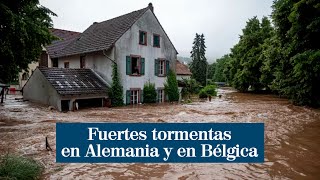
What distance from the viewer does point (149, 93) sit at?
26422mm

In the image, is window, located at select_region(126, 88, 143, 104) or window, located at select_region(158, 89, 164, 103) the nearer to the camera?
window, located at select_region(126, 88, 143, 104)

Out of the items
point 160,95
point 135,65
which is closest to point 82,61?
point 135,65

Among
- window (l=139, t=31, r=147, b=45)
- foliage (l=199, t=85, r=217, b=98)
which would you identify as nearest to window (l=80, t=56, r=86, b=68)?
window (l=139, t=31, r=147, b=45)

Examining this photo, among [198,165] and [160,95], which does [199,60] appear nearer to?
[160,95]

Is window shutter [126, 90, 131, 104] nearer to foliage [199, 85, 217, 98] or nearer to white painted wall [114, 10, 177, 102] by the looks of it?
white painted wall [114, 10, 177, 102]

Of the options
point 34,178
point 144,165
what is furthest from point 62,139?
point 144,165

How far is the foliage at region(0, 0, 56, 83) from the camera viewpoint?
37.9 ft

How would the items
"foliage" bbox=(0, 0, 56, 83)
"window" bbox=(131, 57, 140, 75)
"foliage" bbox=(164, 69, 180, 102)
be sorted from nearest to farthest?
"foliage" bbox=(0, 0, 56, 83), "window" bbox=(131, 57, 140, 75), "foliage" bbox=(164, 69, 180, 102)

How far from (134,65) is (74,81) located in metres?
6.25

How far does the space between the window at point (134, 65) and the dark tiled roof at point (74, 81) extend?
2.61 m

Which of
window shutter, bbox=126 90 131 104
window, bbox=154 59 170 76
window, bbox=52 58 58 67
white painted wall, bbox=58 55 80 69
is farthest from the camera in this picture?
window, bbox=52 58 58 67

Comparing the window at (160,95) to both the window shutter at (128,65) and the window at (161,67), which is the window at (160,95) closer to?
the window at (161,67)

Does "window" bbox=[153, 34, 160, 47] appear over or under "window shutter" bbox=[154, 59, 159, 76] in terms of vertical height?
over

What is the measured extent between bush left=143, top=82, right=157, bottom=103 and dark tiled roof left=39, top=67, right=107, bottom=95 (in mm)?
4022
